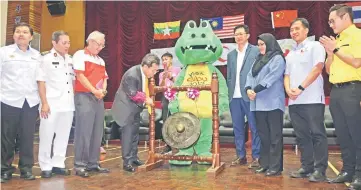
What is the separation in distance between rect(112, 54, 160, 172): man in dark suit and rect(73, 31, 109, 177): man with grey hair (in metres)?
0.19

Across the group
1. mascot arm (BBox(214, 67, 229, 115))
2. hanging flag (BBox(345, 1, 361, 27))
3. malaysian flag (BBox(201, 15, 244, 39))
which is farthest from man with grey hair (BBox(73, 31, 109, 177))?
hanging flag (BBox(345, 1, 361, 27))

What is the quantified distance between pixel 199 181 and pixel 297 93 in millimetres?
1058

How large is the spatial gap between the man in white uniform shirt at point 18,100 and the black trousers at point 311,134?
2236 millimetres

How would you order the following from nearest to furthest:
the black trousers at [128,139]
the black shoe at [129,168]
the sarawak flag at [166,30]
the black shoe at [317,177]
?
the black shoe at [317,177] → the black shoe at [129,168] → the black trousers at [128,139] → the sarawak flag at [166,30]

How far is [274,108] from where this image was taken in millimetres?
2873

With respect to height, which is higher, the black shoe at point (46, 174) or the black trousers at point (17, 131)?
the black trousers at point (17, 131)

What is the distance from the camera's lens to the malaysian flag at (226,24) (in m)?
7.46

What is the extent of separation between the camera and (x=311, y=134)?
2773 millimetres

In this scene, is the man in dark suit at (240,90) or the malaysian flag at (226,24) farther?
the malaysian flag at (226,24)

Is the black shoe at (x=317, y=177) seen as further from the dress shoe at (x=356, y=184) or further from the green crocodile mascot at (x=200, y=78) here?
the green crocodile mascot at (x=200, y=78)

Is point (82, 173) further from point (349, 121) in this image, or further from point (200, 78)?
point (349, 121)

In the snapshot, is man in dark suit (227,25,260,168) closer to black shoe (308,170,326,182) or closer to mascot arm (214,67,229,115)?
mascot arm (214,67,229,115)

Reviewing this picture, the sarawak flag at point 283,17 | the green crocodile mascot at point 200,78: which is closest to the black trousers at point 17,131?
the green crocodile mascot at point 200,78

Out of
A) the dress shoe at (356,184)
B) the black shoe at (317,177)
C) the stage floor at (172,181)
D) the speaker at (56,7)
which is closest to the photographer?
the dress shoe at (356,184)
